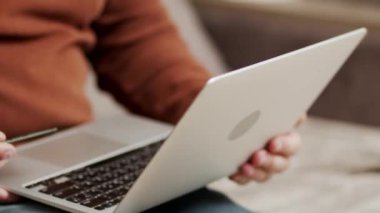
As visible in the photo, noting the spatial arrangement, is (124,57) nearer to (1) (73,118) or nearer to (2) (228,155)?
(1) (73,118)

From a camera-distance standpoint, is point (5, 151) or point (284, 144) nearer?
point (5, 151)

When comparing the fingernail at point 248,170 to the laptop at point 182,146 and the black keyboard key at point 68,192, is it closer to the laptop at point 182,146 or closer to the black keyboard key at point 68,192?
the laptop at point 182,146

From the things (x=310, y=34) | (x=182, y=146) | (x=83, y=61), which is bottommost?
(x=182, y=146)

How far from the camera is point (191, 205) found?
0.88 metres

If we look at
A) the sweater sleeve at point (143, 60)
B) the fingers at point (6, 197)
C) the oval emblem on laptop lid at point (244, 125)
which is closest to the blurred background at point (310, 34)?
the sweater sleeve at point (143, 60)

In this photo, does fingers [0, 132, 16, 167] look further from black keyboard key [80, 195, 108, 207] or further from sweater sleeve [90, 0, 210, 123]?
sweater sleeve [90, 0, 210, 123]

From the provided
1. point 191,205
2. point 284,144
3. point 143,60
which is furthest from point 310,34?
point 191,205

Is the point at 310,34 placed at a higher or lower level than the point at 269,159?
higher

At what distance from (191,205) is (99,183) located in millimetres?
102

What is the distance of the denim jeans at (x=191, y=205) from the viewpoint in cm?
81

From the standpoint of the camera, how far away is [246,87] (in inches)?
29.3

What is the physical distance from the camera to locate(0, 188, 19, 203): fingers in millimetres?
810

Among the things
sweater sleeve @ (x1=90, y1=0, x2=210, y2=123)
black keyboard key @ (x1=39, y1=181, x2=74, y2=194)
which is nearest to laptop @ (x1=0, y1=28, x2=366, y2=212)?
black keyboard key @ (x1=39, y1=181, x2=74, y2=194)

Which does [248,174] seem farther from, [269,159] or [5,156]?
[5,156]
